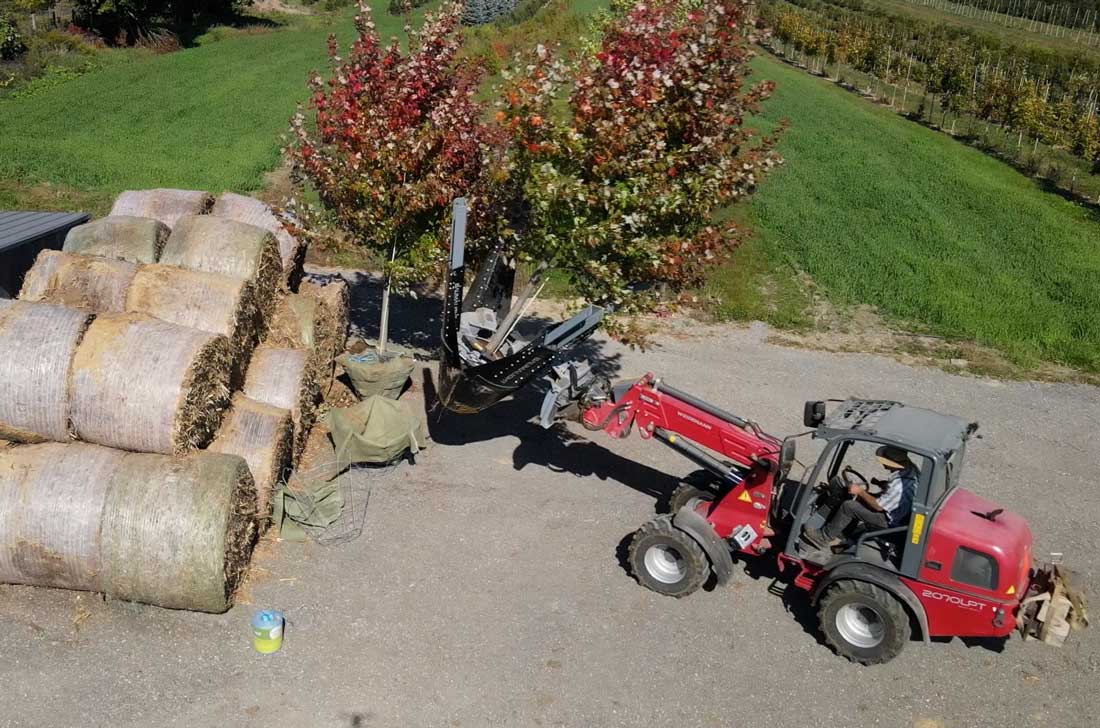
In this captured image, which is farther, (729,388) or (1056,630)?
(729,388)

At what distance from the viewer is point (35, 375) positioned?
881 cm

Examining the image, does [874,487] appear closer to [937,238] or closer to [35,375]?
[35,375]

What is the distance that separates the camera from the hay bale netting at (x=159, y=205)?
528 inches

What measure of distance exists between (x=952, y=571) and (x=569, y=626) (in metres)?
3.51

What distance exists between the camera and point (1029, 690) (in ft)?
27.9

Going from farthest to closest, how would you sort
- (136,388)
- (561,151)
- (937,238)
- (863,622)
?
(937,238) → (561,151) → (136,388) → (863,622)

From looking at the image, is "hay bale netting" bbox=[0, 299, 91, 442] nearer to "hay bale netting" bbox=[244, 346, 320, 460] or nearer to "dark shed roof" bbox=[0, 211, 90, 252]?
"hay bale netting" bbox=[244, 346, 320, 460]

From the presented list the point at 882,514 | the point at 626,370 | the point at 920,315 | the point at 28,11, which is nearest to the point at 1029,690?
the point at 882,514

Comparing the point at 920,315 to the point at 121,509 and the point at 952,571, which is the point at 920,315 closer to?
the point at 952,571

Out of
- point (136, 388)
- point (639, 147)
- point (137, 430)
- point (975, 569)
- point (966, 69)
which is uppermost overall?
point (639, 147)

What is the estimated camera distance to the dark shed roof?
13086 millimetres

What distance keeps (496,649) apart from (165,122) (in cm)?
2631

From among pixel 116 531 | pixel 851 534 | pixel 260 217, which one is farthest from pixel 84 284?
pixel 851 534

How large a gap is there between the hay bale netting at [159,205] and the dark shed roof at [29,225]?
1095 millimetres
